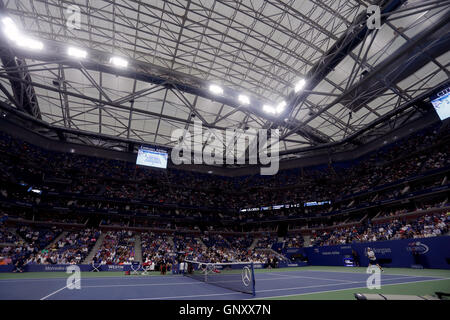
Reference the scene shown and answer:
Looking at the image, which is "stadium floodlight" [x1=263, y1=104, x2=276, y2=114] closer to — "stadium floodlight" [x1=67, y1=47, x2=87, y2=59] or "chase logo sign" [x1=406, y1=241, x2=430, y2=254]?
"chase logo sign" [x1=406, y1=241, x2=430, y2=254]

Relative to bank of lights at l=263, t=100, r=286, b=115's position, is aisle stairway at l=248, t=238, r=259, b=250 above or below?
below

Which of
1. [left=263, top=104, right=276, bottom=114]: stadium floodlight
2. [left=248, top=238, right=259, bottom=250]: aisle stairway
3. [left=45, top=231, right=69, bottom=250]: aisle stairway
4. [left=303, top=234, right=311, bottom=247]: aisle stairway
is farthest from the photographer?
[left=248, top=238, right=259, bottom=250]: aisle stairway

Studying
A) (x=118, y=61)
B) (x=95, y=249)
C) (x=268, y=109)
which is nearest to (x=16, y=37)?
(x=118, y=61)

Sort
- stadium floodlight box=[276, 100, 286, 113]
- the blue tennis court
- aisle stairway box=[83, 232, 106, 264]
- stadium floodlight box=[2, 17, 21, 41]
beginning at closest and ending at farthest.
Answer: the blue tennis court
stadium floodlight box=[2, 17, 21, 41]
stadium floodlight box=[276, 100, 286, 113]
aisle stairway box=[83, 232, 106, 264]

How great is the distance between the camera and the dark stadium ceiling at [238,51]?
724 inches

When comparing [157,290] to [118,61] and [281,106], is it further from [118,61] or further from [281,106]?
[281,106]

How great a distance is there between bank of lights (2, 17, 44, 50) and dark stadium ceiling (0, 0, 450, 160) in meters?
0.62

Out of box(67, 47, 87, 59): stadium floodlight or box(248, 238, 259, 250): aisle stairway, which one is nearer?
box(67, 47, 87, 59): stadium floodlight

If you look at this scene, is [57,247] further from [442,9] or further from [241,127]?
[442,9]

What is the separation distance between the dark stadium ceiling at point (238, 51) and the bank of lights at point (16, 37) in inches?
24.3

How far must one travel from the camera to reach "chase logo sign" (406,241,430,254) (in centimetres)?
1725

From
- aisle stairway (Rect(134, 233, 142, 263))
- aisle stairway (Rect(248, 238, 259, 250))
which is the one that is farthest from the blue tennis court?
aisle stairway (Rect(248, 238, 259, 250))

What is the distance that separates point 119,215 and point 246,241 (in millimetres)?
21833

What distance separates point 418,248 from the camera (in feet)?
58.2
